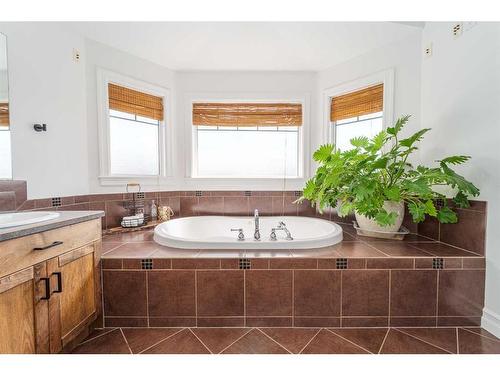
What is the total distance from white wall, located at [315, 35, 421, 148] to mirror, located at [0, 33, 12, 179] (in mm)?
2907

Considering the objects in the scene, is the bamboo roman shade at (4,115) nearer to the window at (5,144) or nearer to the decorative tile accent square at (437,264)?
the window at (5,144)

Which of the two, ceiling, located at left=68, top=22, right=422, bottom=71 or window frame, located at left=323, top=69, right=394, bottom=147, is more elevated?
ceiling, located at left=68, top=22, right=422, bottom=71

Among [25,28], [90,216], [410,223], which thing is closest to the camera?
[90,216]

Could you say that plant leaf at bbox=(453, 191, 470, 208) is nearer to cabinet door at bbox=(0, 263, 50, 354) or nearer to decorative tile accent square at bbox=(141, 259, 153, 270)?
decorative tile accent square at bbox=(141, 259, 153, 270)

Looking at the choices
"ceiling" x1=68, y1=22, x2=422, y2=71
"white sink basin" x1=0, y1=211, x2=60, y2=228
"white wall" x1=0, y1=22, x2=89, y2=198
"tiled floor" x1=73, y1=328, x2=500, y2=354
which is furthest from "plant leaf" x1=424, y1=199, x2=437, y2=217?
"white wall" x1=0, y1=22, x2=89, y2=198

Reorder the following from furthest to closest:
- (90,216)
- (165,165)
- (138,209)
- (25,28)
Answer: (165,165)
(138,209)
(25,28)
(90,216)

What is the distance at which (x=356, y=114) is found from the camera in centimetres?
249

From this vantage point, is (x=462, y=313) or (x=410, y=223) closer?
(x=462, y=313)

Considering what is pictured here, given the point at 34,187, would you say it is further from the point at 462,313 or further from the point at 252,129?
the point at 462,313

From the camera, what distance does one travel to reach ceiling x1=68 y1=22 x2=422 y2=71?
203cm

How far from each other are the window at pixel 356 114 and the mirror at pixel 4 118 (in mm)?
2815

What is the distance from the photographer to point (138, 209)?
2412 mm

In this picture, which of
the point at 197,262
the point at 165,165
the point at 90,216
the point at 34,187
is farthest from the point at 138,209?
the point at 197,262

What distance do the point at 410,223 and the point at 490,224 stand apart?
63 cm
